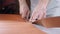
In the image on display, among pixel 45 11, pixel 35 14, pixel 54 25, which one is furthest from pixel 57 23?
pixel 35 14

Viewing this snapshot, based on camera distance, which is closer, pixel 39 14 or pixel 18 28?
pixel 18 28

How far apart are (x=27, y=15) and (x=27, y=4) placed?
157mm

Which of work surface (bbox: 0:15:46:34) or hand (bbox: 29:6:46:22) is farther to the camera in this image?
hand (bbox: 29:6:46:22)

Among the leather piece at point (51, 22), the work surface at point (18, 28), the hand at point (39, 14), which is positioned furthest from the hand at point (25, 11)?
the leather piece at point (51, 22)

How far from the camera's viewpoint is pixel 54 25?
1056mm

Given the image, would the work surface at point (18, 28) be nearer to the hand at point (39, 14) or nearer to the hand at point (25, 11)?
the hand at point (39, 14)

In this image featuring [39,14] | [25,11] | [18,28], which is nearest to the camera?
[18,28]

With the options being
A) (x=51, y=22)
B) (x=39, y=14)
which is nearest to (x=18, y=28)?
(x=51, y=22)

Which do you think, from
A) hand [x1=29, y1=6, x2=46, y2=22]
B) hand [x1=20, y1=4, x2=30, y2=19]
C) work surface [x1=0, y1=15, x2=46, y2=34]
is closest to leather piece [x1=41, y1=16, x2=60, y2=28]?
work surface [x1=0, y1=15, x2=46, y2=34]

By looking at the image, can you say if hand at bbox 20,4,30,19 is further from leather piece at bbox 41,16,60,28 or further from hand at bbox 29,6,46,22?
leather piece at bbox 41,16,60,28

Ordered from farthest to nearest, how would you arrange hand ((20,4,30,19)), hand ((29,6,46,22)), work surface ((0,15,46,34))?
hand ((20,4,30,19))
hand ((29,6,46,22))
work surface ((0,15,46,34))

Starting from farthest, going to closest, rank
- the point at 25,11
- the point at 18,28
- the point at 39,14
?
the point at 25,11 → the point at 39,14 → the point at 18,28

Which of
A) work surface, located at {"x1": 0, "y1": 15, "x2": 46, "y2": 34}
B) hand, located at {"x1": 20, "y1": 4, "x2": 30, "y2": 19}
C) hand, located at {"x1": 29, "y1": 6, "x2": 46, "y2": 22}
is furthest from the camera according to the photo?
hand, located at {"x1": 20, "y1": 4, "x2": 30, "y2": 19}

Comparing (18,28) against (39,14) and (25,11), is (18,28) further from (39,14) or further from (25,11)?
(25,11)
